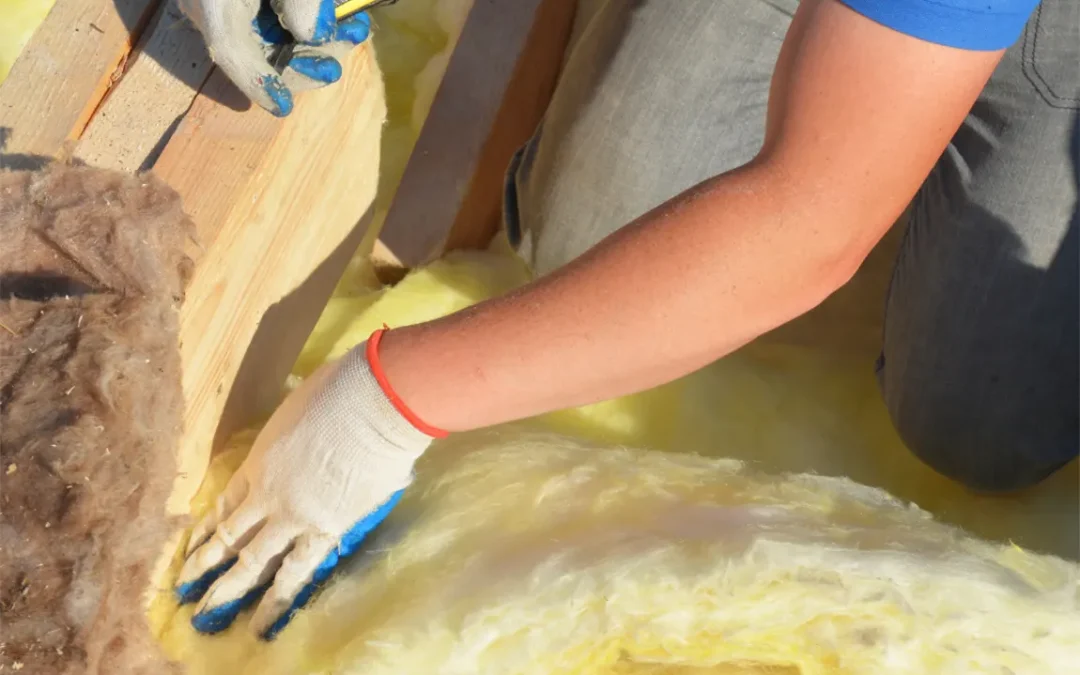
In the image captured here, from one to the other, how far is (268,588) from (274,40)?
391 mm

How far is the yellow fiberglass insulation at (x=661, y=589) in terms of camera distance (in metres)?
0.51

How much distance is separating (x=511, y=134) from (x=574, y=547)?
60 centimetres

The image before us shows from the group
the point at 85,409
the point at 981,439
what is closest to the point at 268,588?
the point at 85,409

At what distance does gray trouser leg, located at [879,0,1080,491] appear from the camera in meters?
0.79

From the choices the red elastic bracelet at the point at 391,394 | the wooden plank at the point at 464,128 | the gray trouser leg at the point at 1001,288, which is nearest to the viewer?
the red elastic bracelet at the point at 391,394

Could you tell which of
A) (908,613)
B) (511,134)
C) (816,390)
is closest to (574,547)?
(908,613)

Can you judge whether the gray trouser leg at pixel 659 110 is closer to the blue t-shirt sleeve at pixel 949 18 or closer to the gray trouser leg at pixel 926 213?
the gray trouser leg at pixel 926 213

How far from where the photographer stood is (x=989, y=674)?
0.49 meters

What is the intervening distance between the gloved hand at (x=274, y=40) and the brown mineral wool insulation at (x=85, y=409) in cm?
10

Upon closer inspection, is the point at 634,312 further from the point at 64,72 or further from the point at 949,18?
the point at 64,72

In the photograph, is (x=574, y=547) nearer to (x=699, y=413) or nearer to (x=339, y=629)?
(x=339, y=629)

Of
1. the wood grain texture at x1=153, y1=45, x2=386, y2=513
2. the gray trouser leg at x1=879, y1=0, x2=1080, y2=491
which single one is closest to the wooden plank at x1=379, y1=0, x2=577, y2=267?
the wood grain texture at x1=153, y1=45, x2=386, y2=513

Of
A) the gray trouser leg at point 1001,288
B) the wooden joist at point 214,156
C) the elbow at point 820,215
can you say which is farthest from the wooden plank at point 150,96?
the gray trouser leg at point 1001,288

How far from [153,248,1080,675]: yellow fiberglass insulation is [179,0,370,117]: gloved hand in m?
0.31
